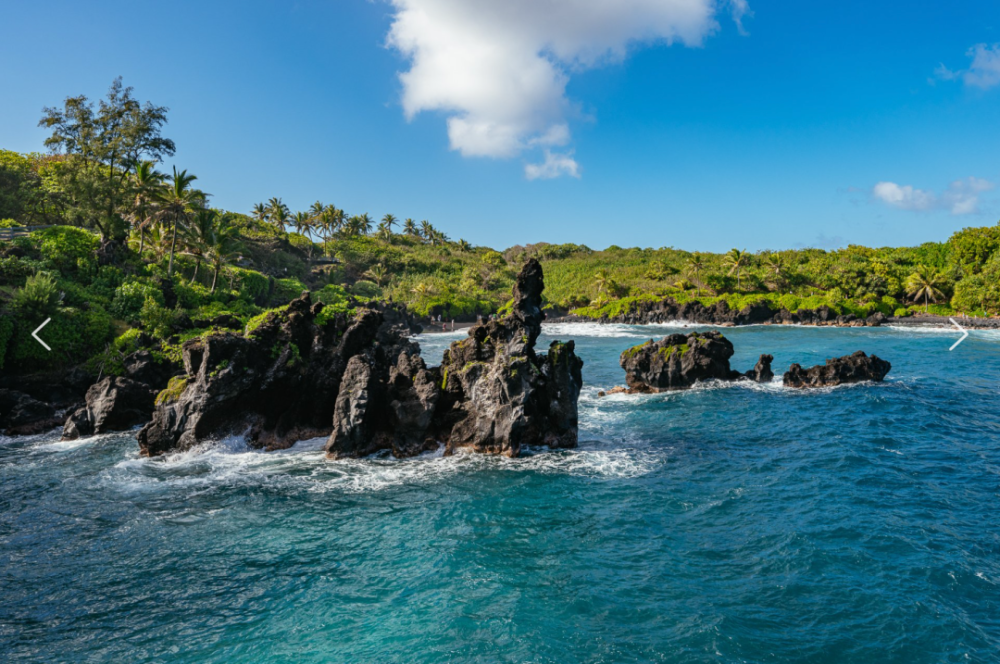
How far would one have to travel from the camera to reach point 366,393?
89.2 feet

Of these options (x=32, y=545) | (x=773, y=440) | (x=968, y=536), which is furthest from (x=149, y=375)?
(x=968, y=536)

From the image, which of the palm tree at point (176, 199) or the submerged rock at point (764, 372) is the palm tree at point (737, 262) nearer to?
the submerged rock at point (764, 372)

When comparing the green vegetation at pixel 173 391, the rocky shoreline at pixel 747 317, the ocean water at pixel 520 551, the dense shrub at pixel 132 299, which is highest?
the dense shrub at pixel 132 299

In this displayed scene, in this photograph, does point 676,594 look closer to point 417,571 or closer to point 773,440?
point 417,571

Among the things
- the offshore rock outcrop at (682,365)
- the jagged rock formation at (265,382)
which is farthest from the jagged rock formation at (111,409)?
the offshore rock outcrop at (682,365)

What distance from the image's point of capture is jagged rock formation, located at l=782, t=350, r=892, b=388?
4288 centimetres

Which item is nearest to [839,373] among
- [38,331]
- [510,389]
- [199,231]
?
[510,389]

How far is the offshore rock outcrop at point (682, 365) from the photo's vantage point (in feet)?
144

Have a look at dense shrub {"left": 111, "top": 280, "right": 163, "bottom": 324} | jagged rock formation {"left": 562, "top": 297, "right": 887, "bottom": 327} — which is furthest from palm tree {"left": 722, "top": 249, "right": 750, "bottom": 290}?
dense shrub {"left": 111, "top": 280, "right": 163, "bottom": 324}

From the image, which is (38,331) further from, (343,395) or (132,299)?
(343,395)

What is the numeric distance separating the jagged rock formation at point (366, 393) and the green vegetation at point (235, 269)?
3.35 m

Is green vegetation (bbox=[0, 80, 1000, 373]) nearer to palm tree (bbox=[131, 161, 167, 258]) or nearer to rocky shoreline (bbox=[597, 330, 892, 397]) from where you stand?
palm tree (bbox=[131, 161, 167, 258])

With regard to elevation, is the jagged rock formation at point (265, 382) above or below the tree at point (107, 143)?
below

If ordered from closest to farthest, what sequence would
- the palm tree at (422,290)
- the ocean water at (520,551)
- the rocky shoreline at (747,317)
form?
the ocean water at (520,551), the rocky shoreline at (747,317), the palm tree at (422,290)
